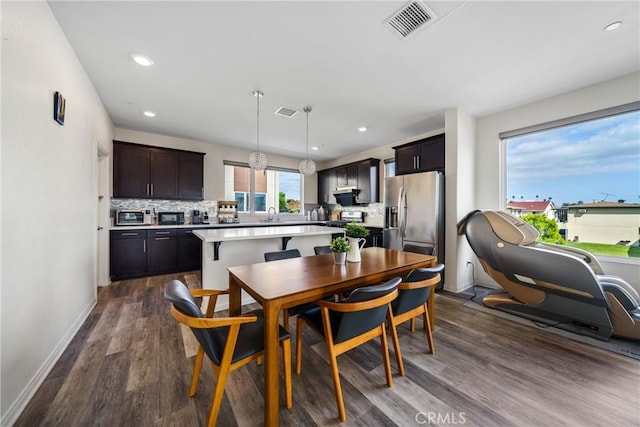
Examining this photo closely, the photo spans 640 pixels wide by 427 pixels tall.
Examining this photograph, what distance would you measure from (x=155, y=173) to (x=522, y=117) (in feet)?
20.0

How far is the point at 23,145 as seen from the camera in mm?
1485

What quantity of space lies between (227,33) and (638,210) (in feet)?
15.0

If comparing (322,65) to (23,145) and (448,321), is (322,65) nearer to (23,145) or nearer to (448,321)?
(23,145)

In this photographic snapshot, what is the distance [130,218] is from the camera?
4.19 metres

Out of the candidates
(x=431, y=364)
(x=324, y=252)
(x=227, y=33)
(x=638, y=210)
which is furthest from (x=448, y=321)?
(x=227, y=33)

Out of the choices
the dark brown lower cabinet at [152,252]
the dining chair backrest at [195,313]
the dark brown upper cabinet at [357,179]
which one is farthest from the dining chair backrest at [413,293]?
the dark brown upper cabinet at [357,179]

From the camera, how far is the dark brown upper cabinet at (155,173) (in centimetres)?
414

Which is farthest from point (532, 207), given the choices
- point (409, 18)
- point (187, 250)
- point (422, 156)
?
point (187, 250)

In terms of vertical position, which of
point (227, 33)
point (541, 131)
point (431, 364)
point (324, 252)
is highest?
point (227, 33)

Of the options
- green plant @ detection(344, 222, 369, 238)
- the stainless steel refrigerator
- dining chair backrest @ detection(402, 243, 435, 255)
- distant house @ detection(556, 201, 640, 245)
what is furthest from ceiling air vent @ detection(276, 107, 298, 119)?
distant house @ detection(556, 201, 640, 245)

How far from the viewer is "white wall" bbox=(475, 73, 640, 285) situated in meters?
2.63

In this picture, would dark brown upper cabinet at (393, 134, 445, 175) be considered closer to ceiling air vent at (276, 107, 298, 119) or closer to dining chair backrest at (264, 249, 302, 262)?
ceiling air vent at (276, 107, 298, 119)

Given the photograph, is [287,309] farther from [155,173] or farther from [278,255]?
[155,173]

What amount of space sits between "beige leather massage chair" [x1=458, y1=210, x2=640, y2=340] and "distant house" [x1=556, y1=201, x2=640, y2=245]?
474 mm
